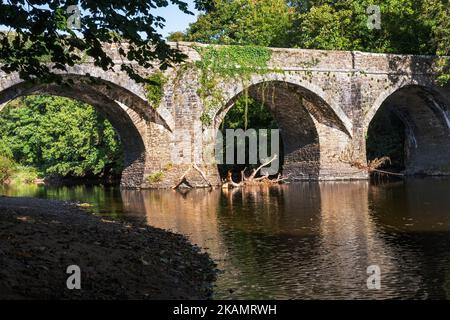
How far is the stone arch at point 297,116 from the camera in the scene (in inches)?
1181

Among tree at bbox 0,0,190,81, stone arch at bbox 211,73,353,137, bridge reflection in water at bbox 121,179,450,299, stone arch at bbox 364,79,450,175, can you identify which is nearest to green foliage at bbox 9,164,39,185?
stone arch at bbox 211,73,353,137

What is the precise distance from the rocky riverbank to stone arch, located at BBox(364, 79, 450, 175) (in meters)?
25.7

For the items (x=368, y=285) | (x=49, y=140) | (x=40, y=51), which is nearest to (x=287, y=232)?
(x=368, y=285)

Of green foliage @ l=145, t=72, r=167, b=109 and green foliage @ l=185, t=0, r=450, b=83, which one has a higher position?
green foliage @ l=185, t=0, r=450, b=83

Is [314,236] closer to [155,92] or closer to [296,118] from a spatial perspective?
[155,92]

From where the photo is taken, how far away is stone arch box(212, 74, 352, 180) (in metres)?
30.0

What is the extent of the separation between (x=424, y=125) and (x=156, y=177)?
1724cm

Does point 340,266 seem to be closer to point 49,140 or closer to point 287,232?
point 287,232

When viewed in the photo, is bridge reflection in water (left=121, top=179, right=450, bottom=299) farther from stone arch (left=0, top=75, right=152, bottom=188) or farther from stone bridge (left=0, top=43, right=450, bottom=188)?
stone arch (left=0, top=75, right=152, bottom=188)

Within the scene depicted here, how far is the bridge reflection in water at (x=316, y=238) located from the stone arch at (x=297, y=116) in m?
7.20

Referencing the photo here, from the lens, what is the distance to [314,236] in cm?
1343

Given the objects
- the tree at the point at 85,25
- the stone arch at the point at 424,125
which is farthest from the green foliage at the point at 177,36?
the tree at the point at 85,25

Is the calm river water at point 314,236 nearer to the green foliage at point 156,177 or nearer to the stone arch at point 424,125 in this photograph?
the green foliage at point 156,177
